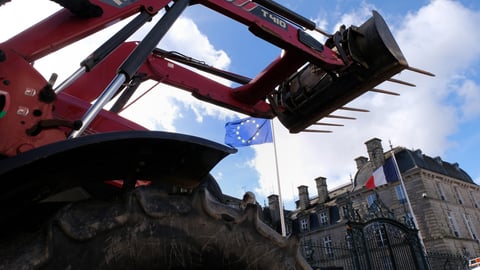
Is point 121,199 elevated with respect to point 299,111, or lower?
lower

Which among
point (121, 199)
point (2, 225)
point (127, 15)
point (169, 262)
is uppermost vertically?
point (127, 15)

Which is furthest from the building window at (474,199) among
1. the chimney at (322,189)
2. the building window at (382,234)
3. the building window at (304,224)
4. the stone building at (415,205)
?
the building window at (382,234)

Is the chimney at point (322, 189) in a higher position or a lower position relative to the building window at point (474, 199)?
higher

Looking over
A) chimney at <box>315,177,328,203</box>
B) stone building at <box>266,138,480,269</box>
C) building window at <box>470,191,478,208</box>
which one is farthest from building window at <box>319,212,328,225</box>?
building window at <box>470,191,478,208</box>

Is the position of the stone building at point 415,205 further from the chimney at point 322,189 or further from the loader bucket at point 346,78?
the loader bucket at point 346,78

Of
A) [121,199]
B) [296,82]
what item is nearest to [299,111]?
[296,82]

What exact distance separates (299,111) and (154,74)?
1.76 meters

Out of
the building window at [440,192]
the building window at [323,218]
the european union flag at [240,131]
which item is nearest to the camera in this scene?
the european union flag at [240,131]

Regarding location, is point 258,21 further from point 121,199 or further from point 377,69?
point 121,199

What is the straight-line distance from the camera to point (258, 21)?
316 cm

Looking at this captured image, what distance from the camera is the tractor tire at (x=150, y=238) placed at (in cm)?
101

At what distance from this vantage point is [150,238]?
122 cm

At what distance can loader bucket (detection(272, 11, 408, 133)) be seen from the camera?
3285 mm

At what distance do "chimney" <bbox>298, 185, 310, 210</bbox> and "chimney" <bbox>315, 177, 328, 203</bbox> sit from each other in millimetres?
2385
